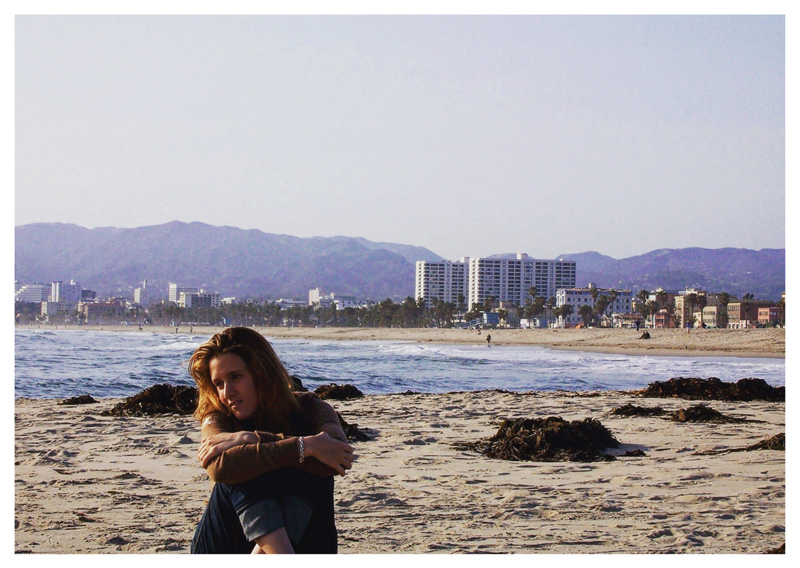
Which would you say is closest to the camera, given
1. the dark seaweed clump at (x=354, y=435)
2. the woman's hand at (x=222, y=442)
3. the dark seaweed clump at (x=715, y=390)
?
the woman's hand at (x=222, y=442)

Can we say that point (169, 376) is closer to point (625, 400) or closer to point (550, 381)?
point (550, 381)

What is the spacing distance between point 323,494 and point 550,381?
20.8m

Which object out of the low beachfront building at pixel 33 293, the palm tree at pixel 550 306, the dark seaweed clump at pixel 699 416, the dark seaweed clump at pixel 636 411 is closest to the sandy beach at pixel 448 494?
the dark seaweed clump at pixel 699 416

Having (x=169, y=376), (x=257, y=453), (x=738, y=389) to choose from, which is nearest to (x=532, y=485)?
(x=257, y=453)

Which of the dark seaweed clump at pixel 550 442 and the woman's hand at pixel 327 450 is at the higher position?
the woman's hand at pixel 327 450

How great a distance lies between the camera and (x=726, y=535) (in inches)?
190

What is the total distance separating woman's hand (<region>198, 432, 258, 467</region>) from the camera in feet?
9.39

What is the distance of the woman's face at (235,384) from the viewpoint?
2.96m

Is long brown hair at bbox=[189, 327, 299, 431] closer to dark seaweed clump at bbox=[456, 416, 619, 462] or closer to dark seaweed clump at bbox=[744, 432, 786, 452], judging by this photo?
dark seaweed clump at bbox=[456, 416, 619, 462]

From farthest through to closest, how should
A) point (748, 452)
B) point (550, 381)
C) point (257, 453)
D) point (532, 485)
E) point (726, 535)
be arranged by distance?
1. point (550, 381)
2. point (748, 452)
3. point (532, 485)
4. point (726, 535)
5. point (257, 453)

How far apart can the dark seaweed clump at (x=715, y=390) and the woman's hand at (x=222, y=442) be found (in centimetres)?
1201

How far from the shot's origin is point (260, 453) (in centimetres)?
283

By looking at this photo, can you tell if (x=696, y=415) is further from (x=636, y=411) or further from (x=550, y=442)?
(x=550, y=442)

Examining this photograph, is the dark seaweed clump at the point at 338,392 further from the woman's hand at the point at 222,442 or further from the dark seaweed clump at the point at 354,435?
the woman's hand at the point at 222,442
